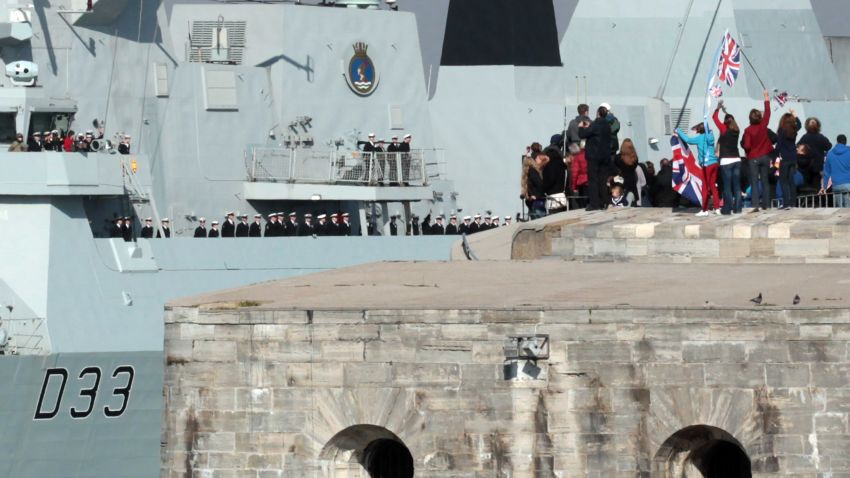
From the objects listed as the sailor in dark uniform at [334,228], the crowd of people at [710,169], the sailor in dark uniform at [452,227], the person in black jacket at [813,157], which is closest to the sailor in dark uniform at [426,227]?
the sailor in dark uniform at [452,227]

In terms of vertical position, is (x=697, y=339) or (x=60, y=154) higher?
(x=60, y=154)

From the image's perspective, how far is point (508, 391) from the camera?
16.0 meters

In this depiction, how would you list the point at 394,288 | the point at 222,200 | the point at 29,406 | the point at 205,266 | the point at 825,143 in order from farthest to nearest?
the point at 222,200 → the point at 205,266 → the point at 29,406 → the point at 825,143 → the point at 394,288

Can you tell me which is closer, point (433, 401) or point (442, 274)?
point (433, 401)

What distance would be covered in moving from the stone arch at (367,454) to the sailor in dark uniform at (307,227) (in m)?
19.8

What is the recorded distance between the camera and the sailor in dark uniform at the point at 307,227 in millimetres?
36812

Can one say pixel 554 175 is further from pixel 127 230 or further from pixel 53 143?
pixel 127 230

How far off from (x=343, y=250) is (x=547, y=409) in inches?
791

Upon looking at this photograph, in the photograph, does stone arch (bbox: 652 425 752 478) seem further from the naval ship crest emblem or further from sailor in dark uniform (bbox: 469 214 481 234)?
the naval ship crest emblem

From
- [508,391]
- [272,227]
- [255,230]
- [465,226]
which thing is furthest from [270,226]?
[508,391]

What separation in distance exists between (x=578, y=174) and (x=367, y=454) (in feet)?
23.3

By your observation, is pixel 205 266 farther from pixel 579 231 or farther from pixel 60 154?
pixel 579 231

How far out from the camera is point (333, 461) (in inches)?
651

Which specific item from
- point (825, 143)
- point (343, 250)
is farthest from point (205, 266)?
point (825, 143)
